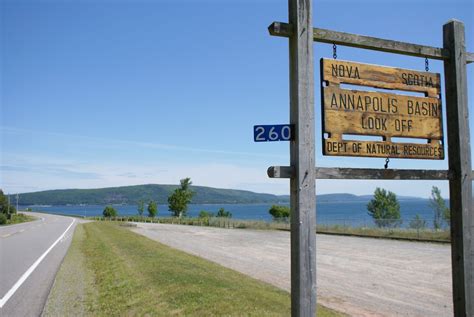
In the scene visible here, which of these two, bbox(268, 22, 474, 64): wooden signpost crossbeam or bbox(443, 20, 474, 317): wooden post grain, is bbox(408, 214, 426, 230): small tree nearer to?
bbox(443, 20, 474, 317): wooden post grain

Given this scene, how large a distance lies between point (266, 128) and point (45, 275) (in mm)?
9864

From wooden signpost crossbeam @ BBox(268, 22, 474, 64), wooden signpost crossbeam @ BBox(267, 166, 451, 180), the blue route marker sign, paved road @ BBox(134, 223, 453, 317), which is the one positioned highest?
wooden signpost crossbeam @ BBox(268, 22, 474, 64)

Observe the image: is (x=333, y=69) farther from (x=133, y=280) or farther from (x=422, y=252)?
(x=422, y=252)

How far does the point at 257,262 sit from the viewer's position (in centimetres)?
1633

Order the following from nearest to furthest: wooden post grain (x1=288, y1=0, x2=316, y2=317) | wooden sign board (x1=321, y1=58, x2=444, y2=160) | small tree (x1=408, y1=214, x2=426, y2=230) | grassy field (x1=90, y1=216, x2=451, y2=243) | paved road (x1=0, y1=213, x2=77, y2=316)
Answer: wooden post grain (x1=288, y1=0, x2=316, y2=317) < wooden sign board (x1=321, y1=58, x2=444, y2=160) < paved road (x1=0, y1=213, x2=77, y2=316) < grassy field (x1=90, y1=216, x2=451, y2=243) < small tree (x1=408, y1=214, x2=426, y2=230)

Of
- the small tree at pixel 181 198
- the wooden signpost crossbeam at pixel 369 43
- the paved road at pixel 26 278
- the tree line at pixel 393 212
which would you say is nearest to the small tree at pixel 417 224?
the tree line at pixel 393 212

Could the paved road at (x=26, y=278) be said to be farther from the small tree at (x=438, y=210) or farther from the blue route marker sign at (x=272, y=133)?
the small tree at (x=438, y=210)

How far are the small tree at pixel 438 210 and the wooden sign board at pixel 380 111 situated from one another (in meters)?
23.9

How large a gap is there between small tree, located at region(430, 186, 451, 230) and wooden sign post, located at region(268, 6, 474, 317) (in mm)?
23537

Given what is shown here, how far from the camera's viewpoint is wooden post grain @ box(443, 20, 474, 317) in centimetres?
545

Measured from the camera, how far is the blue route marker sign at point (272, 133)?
4391 millimetres

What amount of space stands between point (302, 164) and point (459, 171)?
2.39 m

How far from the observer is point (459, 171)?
5.56m

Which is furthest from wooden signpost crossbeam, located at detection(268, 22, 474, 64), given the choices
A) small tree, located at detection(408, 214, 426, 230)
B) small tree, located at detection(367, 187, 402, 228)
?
small tree, located at detection(367, 187, 402, 228)
